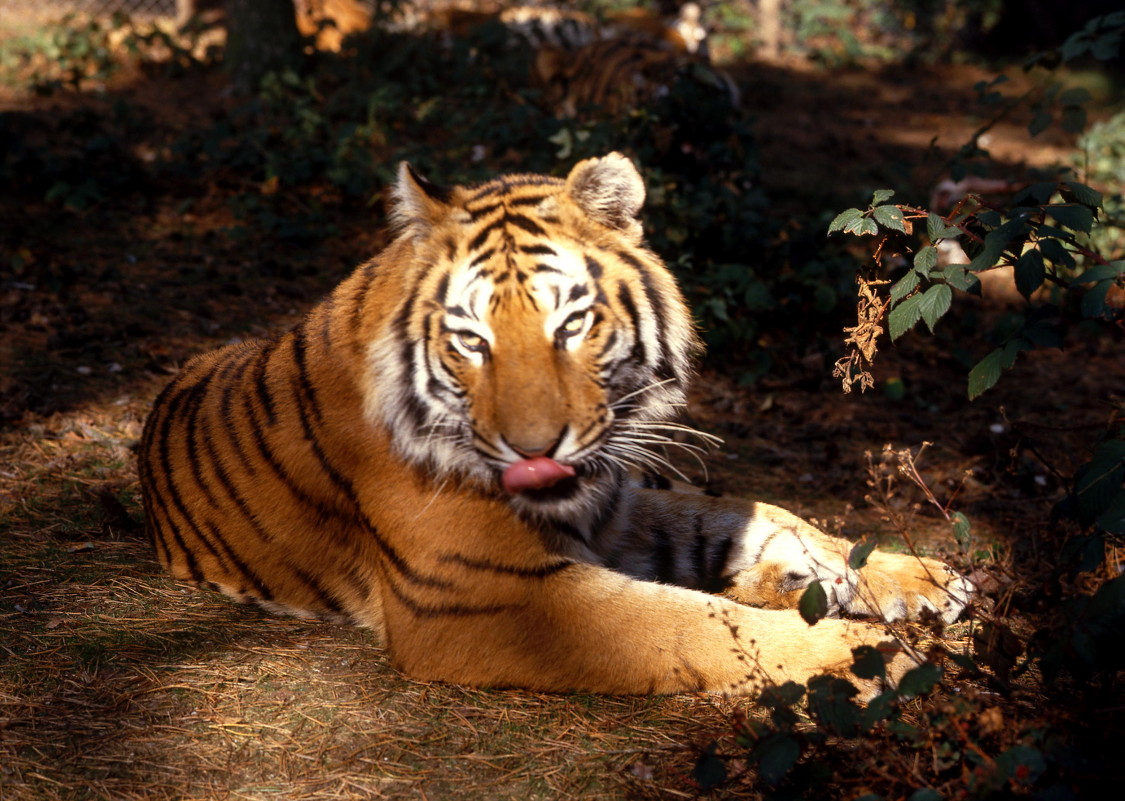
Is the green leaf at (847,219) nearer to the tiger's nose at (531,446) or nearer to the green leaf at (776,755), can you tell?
the tiger's nose at (531,446)

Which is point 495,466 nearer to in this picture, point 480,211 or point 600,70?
point 480,211

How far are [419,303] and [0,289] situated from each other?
3757 millimetres

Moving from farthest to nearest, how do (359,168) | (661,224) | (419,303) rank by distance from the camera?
(359,168) < (661,224) < (419,303)

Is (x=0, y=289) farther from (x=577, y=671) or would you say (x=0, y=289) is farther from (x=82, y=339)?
(x=577, y=671)

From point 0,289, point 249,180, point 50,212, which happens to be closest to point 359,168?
point 249,180

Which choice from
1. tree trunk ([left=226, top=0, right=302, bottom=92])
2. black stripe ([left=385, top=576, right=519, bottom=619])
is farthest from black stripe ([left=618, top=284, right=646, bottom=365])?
tree trunk ([left=226, top=0, right=302, bottom=92])

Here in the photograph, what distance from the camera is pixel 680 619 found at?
269 cm

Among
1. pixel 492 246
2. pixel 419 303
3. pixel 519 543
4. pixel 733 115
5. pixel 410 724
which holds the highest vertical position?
pixel 733 115

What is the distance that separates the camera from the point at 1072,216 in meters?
2.29

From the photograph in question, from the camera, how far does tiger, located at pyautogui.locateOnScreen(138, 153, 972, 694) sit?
2605 mm

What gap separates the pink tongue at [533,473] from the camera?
2.47 metres

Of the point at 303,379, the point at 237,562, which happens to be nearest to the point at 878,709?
the point at 303,379

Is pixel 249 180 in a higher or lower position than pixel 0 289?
higher

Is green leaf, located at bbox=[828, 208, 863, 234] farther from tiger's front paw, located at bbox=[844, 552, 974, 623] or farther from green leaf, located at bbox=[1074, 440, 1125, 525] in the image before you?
tiger's front paw, located at bbox=[844, 552, 974, 623]
